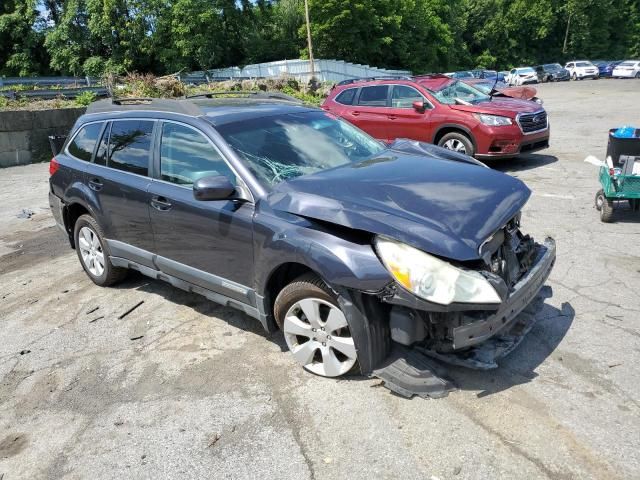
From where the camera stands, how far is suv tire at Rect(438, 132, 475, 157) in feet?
30.6

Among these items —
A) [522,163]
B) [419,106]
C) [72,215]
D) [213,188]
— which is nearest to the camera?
[213,188]

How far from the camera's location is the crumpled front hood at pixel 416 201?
9.41ft

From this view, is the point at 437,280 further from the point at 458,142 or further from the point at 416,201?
the point at 458,142

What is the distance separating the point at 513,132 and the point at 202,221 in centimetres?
705

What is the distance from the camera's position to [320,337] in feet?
11.0

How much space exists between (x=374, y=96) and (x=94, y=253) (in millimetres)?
7002

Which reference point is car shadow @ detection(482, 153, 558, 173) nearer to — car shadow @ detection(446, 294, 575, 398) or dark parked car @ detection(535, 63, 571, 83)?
car shadow @ detection(446, 294, 575, 398)

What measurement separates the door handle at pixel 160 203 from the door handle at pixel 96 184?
864mm

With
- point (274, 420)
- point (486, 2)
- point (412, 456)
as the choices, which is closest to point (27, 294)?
point (274, 420)

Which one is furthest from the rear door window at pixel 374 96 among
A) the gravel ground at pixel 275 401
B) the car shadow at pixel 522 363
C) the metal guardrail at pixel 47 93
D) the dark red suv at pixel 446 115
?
the metal guardrail at pixel 47 93

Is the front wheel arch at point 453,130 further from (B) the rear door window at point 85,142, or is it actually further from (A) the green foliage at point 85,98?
(A) the green foliage at point 85,98

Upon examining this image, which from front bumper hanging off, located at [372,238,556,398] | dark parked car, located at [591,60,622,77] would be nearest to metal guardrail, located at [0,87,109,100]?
front bumper hanging off, located at [372,238,556,398]

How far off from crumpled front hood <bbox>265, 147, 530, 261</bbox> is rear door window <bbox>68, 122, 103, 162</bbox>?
8.15 ft

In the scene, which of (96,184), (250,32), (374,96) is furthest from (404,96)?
(250,32)
